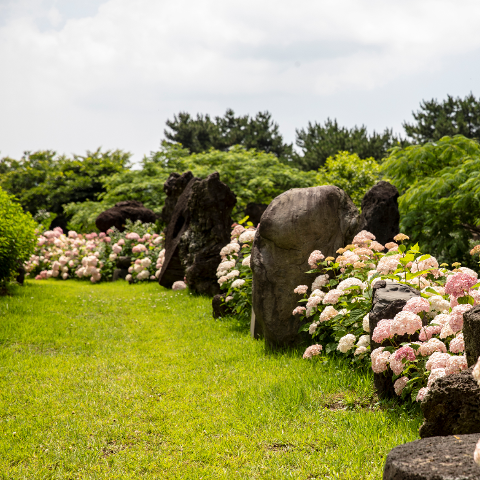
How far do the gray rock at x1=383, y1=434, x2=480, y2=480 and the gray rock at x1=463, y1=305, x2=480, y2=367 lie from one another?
1.94 feet

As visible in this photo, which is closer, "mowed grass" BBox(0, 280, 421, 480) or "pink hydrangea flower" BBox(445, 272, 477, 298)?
"mowed grass" BBox(0, 280, 421, 480)

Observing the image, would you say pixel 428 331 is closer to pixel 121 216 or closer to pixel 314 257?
pixel 314 257

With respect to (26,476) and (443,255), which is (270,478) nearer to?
(26,476)

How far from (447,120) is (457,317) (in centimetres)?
2785

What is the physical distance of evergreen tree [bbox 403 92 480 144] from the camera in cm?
2697

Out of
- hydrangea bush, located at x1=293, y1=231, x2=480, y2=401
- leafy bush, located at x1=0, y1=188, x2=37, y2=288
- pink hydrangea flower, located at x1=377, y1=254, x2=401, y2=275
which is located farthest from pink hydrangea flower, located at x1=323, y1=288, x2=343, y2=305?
leafy bush, located at x1=0, y1=188, x2=37, y2=288

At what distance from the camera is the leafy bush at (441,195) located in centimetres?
956

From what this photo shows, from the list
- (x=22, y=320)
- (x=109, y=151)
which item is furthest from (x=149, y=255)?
(x=109, y=151)

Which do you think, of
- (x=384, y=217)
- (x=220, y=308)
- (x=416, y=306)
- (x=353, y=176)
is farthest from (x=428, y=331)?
(x=353, y=176)

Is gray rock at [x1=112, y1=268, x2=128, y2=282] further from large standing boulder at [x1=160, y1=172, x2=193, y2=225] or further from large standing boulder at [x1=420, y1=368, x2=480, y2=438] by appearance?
large standing boulder at [x1=420, y1=368, x2=480, y2=438]

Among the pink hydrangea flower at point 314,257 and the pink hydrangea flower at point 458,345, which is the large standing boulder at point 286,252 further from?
the pink hydrangea flower at point 458,345

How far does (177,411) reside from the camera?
13.3 ft

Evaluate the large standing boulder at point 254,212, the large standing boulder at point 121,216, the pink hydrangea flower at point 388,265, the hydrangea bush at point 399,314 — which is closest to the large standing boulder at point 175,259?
the large standing boulder at point 254,212

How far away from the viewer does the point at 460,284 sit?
3.31m
